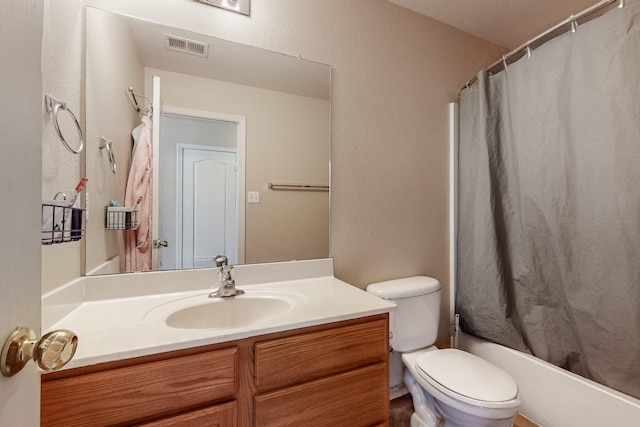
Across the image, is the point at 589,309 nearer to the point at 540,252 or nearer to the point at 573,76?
the point at 540,252

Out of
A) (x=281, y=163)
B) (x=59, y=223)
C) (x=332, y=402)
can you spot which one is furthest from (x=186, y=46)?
(x=332, y=402)

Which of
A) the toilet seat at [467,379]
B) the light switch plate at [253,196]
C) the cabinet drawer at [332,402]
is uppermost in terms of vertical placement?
the light switch plate at [253,196]

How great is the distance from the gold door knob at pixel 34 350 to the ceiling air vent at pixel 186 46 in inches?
48.0

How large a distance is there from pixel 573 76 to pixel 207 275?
1913 mm

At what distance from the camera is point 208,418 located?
775 millimetres

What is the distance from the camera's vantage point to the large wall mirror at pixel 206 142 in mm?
1125

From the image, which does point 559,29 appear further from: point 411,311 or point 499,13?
point 411,311

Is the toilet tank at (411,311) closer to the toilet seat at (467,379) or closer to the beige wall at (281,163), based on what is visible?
the toilet seat at (467,379)

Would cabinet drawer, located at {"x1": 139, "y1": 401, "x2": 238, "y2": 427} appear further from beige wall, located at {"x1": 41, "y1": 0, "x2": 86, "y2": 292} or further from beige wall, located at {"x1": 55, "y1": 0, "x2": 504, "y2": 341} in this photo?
beige wall, located at {"x1": 55, "y1": 0, "x2": 504, "y2": 341}

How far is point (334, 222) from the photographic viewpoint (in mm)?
1520

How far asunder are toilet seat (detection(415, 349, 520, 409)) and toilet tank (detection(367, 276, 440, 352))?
12 centimetres

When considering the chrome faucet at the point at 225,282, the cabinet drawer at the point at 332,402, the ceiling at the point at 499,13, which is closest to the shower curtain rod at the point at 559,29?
the ceiling at the point at 499,13

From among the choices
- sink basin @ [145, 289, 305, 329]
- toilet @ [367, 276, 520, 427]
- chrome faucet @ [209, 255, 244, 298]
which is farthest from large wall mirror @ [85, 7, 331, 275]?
toilet @ [367, 276, 520, 427]

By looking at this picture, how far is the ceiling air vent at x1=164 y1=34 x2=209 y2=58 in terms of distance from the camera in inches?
47.9
